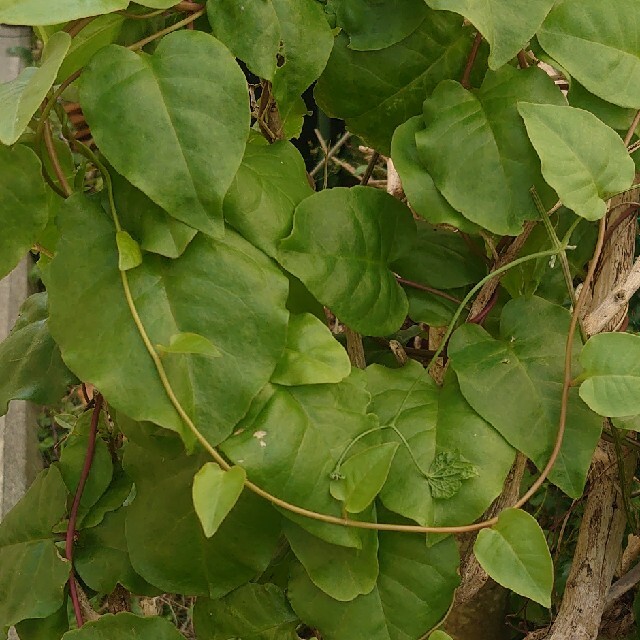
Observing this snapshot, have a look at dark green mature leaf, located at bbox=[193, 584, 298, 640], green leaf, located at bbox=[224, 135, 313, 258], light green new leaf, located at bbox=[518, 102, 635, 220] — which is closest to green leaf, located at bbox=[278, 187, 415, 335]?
green leaf, located at bbox=[224, 135, 313, 258]

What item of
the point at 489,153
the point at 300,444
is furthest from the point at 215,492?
the point at 489,153

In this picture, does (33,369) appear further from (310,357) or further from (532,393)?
(532,393)

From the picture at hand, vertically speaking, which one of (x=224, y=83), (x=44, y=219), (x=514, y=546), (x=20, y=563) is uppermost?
(x=224, y=83)

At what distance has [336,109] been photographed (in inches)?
24.8

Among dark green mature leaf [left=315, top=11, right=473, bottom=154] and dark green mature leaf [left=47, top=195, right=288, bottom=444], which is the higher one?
dark green mature leaf [left=315, top=11, right=473, bottom=154]

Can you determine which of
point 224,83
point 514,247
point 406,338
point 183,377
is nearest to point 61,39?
point 224,83

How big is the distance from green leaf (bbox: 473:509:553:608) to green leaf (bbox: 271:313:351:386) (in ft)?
0.48

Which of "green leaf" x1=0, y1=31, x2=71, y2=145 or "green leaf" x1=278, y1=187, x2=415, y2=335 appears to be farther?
"green leaf" x1=278, y1=187, x2=415, y2=335

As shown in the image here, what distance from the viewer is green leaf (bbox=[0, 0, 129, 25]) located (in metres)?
0.42

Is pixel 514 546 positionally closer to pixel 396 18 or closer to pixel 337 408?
pixel 337 408

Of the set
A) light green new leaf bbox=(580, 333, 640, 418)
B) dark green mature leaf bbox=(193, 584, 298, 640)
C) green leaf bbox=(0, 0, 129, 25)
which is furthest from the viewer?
dark green mature leaf bbox=(193, 584, 298, 640)

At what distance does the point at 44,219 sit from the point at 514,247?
0.36 m

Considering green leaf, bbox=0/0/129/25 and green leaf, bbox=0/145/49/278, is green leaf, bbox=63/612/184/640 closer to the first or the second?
green leaf, bbox=0/145/49/278

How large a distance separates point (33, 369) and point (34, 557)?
17 cm
